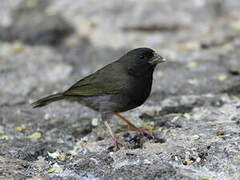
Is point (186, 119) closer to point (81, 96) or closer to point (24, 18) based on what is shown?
point (81, 96)

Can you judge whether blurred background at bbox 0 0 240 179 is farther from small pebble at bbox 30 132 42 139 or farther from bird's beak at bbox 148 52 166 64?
bird's beak at bbox 148 52 166 64

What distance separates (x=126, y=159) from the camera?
461cm

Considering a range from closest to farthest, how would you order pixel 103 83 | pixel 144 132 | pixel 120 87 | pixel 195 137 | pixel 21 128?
pixel 195 137 → pixel 144 132 → pixel 120 87 → pixel 103 83 → pixel 21 128

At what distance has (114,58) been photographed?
7.61 meters

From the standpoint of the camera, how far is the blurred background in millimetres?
5289

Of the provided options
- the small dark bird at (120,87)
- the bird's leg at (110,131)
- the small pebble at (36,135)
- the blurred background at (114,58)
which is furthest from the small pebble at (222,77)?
the small pebble at (36,135)

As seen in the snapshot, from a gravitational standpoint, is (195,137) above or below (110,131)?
below

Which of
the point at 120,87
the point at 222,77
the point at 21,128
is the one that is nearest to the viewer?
the point at 120,87

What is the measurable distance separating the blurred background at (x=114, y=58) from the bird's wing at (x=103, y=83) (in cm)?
42

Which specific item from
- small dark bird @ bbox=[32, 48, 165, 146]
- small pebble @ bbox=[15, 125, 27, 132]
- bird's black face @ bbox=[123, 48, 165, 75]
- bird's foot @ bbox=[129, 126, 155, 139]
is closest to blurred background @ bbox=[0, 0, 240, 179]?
small pebble @ bbox=[15, 125, 27, 132]

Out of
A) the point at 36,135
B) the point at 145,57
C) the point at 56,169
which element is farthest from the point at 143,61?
the point at 56,169

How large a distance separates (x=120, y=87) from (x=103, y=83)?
0.97 feet

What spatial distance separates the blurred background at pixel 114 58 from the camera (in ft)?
17.4

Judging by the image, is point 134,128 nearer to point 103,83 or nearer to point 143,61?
point 103,83
